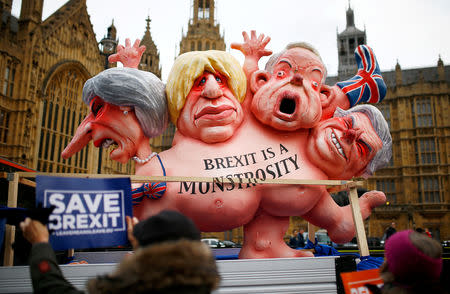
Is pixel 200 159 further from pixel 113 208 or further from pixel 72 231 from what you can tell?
pixel 72 231

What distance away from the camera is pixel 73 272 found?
2.34 meters

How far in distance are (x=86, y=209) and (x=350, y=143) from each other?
7.71 ft

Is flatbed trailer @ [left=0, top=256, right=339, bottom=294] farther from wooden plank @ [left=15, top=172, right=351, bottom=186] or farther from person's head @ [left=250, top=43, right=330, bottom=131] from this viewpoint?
person's head @ [left=250, top=43, right=330, bottom=131]

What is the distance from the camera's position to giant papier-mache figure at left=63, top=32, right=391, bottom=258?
10.6 feet

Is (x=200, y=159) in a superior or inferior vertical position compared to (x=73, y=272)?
superior

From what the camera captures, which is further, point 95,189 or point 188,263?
point 95,189

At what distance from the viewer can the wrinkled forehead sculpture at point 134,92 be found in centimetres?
326

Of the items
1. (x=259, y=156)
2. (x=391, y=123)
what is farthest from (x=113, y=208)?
(x=391, y=123)

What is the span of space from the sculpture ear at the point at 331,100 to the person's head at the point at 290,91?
1.2 inches

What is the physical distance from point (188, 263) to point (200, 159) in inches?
85.3

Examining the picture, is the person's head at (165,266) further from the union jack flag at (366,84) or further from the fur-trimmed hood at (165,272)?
the union jack flag at (366,84)

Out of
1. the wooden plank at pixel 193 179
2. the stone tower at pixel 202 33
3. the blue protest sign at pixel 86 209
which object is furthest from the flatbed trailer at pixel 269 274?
the stone tower at pixel 202 33

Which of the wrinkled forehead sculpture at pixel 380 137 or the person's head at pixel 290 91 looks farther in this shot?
the wrinkled forehead sculpture at pixel 380 137

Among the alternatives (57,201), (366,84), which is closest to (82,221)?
(57,201)
